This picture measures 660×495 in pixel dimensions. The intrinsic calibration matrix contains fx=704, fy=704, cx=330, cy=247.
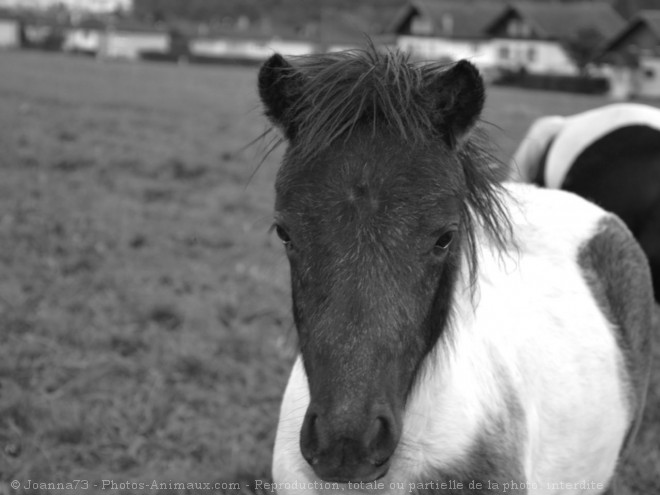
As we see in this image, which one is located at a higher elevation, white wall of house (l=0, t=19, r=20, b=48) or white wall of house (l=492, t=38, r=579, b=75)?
white wall of house (l=492, t=38, r=579, b=75)

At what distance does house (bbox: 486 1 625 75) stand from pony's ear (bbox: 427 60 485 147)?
61.6m

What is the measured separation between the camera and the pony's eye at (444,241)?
2055 mm

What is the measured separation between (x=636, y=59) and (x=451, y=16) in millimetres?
27942

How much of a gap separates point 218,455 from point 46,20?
75770mm

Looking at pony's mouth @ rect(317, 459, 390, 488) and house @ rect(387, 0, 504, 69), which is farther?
house @ rect(387, 0, 504, 69)

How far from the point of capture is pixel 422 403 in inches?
86.5

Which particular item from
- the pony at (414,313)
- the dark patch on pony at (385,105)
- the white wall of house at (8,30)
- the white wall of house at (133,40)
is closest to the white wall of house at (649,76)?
the white wall of house at (133,40)

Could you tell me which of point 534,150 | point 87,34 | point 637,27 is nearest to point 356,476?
point 534,150

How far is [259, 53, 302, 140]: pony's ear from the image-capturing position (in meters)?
2.21

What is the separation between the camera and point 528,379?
251cm

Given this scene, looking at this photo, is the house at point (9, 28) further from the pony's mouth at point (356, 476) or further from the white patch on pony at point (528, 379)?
the pony's mouth at point (356, 476)

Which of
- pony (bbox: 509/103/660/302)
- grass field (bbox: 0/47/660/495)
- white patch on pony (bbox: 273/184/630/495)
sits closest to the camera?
white patch on pony (bbox: 273/184/630/495)

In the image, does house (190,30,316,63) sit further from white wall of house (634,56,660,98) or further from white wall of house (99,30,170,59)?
white wall of house (634,56,660,98)

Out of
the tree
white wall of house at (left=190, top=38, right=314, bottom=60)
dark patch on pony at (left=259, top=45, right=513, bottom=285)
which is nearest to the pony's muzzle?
dark patch on pony at (left=259, top=45, right=513, bottom=285)
